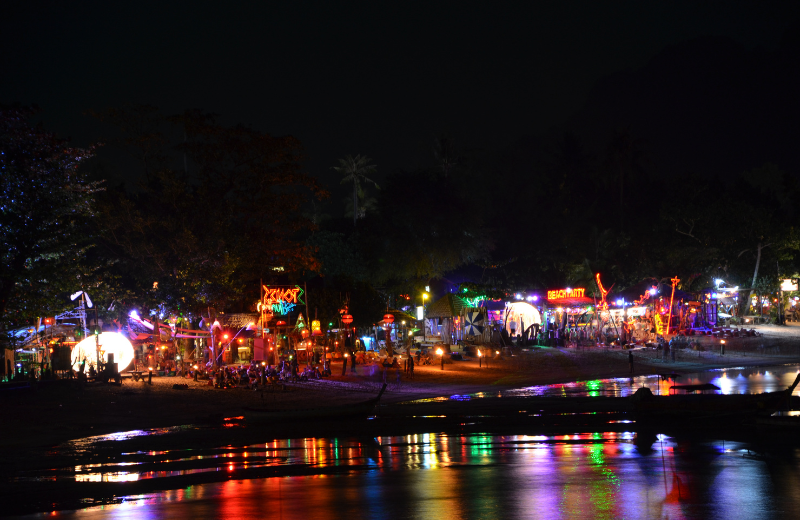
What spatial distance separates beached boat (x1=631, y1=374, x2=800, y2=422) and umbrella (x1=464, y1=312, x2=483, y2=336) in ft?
72.5

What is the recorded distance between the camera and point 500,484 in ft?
40.0

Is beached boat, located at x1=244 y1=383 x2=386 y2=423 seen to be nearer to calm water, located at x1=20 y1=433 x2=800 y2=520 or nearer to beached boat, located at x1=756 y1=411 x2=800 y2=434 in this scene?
calm water, located at x1=20 y1=433 x2=800 y2=520

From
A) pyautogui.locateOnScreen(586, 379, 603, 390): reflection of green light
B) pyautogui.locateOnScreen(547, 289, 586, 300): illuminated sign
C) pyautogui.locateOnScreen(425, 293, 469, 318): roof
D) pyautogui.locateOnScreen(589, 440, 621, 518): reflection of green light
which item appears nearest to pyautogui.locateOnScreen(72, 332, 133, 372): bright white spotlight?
pyautogui.locateOnScreen(425, 293, 469, 318): roof

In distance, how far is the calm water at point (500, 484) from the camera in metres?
10.6

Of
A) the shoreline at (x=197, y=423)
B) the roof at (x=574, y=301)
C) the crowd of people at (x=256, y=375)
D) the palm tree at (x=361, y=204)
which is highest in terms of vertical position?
the palm tree at (x=361, y=204)

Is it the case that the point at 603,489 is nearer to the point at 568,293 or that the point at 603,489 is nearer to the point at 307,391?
the point at 307,391

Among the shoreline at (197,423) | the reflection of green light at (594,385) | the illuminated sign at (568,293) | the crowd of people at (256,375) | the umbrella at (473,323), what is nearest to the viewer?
the shoreline at (197,423)

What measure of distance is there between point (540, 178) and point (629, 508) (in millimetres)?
69919

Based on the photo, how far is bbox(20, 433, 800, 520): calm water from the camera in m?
10.6

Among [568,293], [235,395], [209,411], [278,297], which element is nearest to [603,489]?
[209,411]

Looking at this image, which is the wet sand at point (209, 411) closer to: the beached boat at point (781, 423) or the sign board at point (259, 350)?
the beached boat at point (781, 423)

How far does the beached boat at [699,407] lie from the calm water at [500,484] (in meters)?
3.20

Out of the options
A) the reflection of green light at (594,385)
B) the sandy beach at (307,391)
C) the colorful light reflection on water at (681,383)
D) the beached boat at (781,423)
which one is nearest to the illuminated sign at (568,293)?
the sandy beach at (307,391)

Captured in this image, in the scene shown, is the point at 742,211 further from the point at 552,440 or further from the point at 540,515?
the point at 540,515
